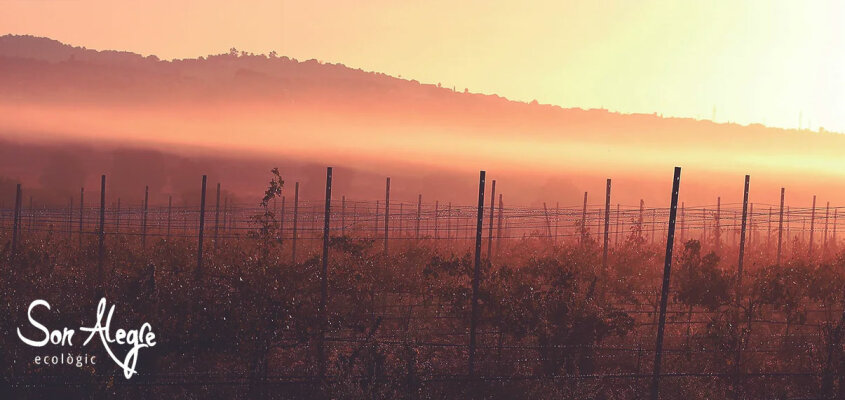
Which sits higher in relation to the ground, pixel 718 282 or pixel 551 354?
pixel 718 282

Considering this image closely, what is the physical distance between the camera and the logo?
17.1 metres

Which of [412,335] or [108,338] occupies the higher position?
[108,338]

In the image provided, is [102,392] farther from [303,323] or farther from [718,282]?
[718,282]

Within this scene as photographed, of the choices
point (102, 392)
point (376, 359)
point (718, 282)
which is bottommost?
point (102, 392)

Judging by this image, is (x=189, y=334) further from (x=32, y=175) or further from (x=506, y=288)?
(x=32, y=175)

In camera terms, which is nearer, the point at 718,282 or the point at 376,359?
the point at 376,359

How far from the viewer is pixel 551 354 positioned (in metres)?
21.0

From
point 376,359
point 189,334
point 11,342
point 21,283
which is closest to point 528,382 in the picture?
point 376,359

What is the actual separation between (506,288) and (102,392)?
959cm

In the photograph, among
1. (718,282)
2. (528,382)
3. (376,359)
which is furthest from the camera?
(718,282)

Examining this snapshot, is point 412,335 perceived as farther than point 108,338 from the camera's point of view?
Yes

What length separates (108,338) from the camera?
56.8 ft

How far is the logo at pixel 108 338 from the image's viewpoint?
17.1 m

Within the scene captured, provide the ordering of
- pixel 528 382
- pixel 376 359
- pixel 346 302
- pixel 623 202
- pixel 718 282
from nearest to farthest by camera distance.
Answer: pixel 376 359 < pixel 528 382 < pixel 718 282 < pixel 346 302 < pixel 623 202
